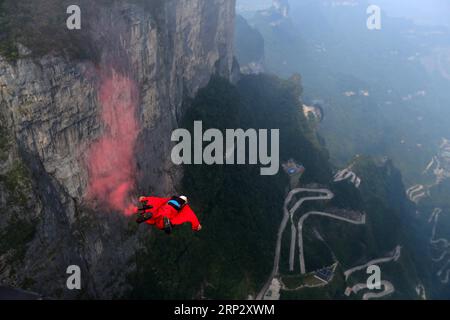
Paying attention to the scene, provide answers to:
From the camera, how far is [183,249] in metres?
65.4

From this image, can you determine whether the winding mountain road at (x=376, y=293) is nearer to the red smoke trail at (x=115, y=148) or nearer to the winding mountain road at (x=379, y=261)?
the winding mountain road at (x=379, y=261)

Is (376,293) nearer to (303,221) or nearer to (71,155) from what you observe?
(303,221)

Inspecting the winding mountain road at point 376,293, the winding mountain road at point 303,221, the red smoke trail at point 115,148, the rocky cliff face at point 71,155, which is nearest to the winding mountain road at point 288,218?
the winding mountain road at point 303,221

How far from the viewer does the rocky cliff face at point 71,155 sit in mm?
39000

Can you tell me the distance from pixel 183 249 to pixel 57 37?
33.8 metres

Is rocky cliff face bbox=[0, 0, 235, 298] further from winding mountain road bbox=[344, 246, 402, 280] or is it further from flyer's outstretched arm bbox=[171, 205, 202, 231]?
winding mountain road bbox=[344, 246, 402, 280]

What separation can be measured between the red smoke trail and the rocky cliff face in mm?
1003

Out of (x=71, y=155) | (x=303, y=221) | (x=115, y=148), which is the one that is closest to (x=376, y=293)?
(x=303, y=221)

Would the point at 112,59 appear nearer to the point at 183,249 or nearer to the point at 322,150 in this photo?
the point at 183,249

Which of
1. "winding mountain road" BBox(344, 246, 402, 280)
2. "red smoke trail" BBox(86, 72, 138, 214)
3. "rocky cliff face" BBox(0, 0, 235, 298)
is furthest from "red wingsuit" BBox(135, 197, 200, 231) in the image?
"winding mountain road" BBox(344, 246, 402, 280)

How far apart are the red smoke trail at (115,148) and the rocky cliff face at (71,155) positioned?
1003mm

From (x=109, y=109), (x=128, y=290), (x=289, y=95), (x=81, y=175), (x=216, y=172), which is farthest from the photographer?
(x=289, y=95)

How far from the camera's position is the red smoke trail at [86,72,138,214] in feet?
158

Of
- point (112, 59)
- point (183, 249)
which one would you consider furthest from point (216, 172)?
point (112, 59)
